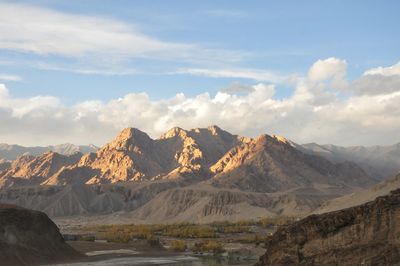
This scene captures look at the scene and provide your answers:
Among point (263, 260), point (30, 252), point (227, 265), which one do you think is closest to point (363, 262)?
point (263, 260)

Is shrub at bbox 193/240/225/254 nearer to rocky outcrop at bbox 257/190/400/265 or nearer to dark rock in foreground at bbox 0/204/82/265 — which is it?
dark rock in foreground at bbox 0/204/82/265

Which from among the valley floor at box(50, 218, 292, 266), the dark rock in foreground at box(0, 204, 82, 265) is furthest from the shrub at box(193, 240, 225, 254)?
the dark rock in foreground at box(0, 204, 82, 265)

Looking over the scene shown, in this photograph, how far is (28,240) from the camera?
2995 inches

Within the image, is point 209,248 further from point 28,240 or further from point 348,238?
point 348,238

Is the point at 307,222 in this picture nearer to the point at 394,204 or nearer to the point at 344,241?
the point at 344,241

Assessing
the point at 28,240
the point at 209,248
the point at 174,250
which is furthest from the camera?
the point at 174,250

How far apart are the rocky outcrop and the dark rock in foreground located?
34735mm

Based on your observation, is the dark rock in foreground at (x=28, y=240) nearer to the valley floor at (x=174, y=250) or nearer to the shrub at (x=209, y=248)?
the valley floor at (x=174, y=250)

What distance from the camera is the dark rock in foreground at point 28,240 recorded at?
7125 centimetres

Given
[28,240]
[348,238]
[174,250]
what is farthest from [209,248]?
[348,238]

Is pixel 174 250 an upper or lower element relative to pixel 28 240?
lower

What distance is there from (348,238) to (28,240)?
45.6 m

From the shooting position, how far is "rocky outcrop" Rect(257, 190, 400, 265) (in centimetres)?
4230

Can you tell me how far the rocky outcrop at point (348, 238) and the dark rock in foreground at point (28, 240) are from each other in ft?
114
